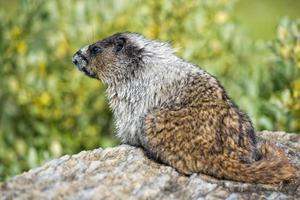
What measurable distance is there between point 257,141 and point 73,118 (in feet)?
12.4

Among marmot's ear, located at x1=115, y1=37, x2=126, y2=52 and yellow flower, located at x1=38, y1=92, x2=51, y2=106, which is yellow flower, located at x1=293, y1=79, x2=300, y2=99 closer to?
marmot's ear, located at x1=115, y1=37, x2=126, y2=52

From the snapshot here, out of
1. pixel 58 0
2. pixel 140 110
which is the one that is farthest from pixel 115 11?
pixel 140 110

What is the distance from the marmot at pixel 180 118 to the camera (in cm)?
509

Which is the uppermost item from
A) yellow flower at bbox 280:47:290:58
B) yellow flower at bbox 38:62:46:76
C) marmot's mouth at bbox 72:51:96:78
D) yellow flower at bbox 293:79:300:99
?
yellow flower at bbox 280:47:290:58

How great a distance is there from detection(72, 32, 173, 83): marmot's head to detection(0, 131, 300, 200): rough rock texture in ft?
3.42

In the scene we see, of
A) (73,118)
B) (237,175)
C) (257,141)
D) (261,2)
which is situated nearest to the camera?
(237,175)

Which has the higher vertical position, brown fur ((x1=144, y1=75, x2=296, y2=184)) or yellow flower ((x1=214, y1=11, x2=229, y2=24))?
yellow flower ((x1=214, y1=11, x2=229, y2=24))

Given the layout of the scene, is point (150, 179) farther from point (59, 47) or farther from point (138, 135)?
point (59, 47)

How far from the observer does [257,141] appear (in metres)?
5.55

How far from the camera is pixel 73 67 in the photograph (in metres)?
9.12

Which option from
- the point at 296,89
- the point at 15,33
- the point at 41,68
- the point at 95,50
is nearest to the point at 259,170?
the point at 95,50

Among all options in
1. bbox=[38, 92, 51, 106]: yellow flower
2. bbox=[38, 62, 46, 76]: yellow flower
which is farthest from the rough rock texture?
bbox=[38, 62, 46, 76]: yellow flower

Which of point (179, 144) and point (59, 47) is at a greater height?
point (59, 47)

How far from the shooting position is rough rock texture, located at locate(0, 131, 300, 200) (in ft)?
15.1
